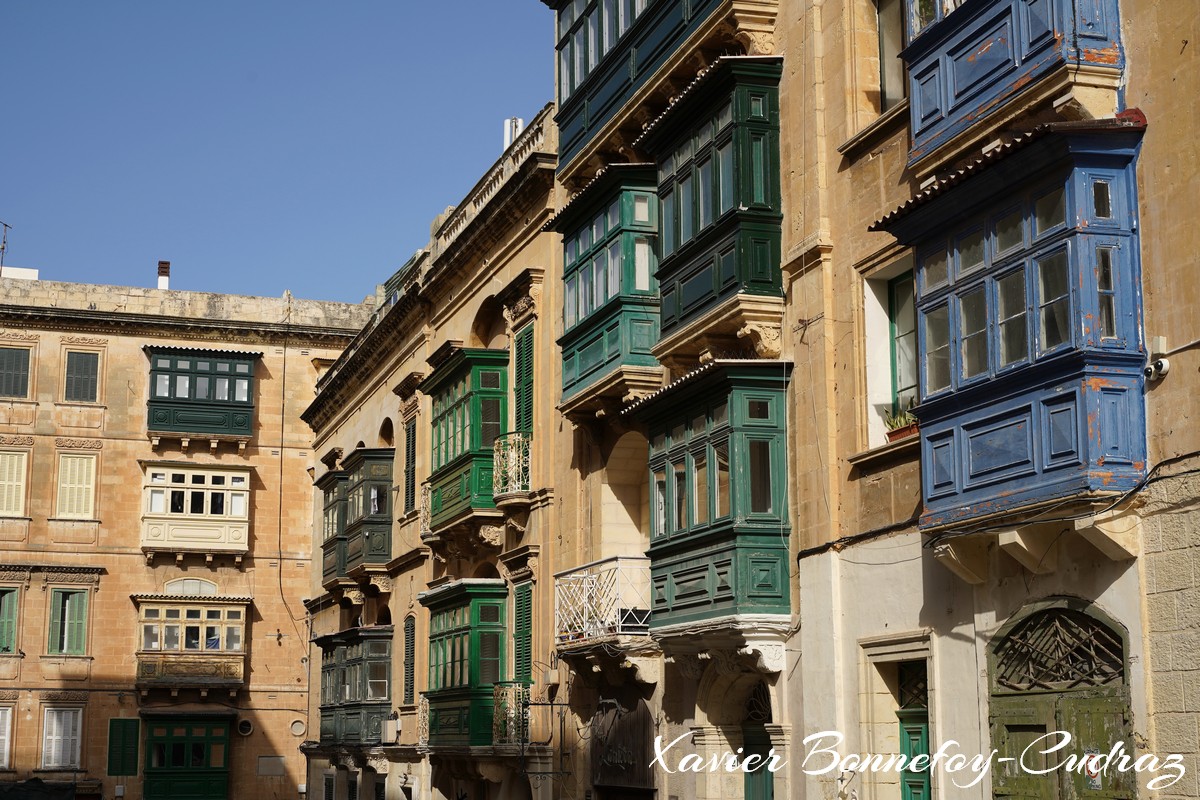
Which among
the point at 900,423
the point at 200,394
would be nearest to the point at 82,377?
the point at 200,394

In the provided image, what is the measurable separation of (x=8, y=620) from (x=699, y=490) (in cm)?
3279

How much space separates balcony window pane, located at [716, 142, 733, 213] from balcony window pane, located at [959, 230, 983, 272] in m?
4.93

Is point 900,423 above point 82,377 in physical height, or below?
below

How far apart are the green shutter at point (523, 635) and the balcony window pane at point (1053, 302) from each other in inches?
590

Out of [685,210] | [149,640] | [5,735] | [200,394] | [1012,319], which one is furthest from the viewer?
[200,394]

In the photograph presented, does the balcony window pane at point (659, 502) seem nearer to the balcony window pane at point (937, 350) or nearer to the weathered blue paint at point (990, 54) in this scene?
the balcony window pane at point (937, 350)

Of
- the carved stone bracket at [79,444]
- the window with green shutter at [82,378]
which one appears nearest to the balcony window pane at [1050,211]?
the carved stone bracket at [79,444]

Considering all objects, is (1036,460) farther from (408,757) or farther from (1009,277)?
(408,757)

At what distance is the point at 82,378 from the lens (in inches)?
1877

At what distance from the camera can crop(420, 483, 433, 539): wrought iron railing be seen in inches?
1209

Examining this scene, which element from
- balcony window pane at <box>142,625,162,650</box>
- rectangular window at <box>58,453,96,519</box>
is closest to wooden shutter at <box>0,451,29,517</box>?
rectangular window at <box>58,453,96,519</box>

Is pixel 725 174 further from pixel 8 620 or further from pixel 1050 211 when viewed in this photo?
pixel 8 620

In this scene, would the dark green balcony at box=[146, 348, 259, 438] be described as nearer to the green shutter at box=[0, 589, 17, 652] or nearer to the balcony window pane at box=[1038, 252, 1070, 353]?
the green shutter at box=[0, 589, 17, 652]

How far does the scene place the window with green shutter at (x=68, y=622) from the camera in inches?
1802
